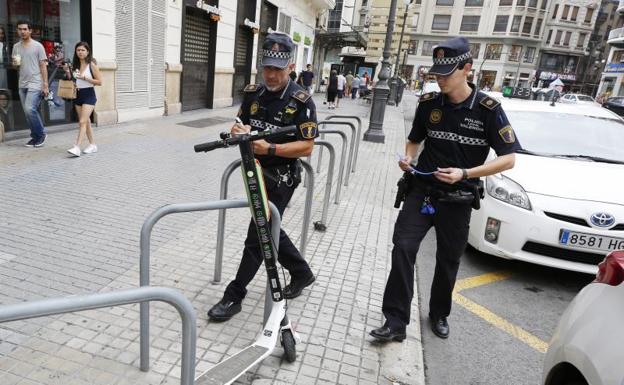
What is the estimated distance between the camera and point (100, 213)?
4734 mm

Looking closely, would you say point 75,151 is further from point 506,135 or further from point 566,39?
point 566,39

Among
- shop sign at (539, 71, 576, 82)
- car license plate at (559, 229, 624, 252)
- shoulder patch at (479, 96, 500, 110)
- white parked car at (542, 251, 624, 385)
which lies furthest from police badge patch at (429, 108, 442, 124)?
shop sign at (539, 71, 576, 82)

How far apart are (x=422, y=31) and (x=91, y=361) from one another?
72664mm

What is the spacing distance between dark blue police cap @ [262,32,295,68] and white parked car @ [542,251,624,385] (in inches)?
75.2

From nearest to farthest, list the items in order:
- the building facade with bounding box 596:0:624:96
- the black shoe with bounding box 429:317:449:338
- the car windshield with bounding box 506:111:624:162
A: the black shoe with bounding box 429:317:449:338
the car windshield with bounding box 506:111:624:162
the building facade with bounding box 596:0:624:96

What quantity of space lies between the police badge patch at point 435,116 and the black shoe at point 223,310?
1.79 metres

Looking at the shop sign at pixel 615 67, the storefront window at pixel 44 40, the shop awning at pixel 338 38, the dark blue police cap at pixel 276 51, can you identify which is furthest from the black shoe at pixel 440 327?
the shop sign at pixel 615 67

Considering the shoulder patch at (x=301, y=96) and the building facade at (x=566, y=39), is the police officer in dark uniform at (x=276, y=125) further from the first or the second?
the building facade at (x=566, y=39)

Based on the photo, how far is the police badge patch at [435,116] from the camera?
293 centimetres

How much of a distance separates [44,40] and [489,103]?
26.4 ft

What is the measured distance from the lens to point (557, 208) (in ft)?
13.1

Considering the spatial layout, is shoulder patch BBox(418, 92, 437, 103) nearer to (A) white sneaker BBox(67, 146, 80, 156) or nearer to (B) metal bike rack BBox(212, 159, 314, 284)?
(B) metal bike rack BBox(212, 159, 314, 284)

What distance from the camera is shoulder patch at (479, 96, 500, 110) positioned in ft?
9.17

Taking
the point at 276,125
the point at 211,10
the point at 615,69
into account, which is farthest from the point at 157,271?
the point at 615,69
